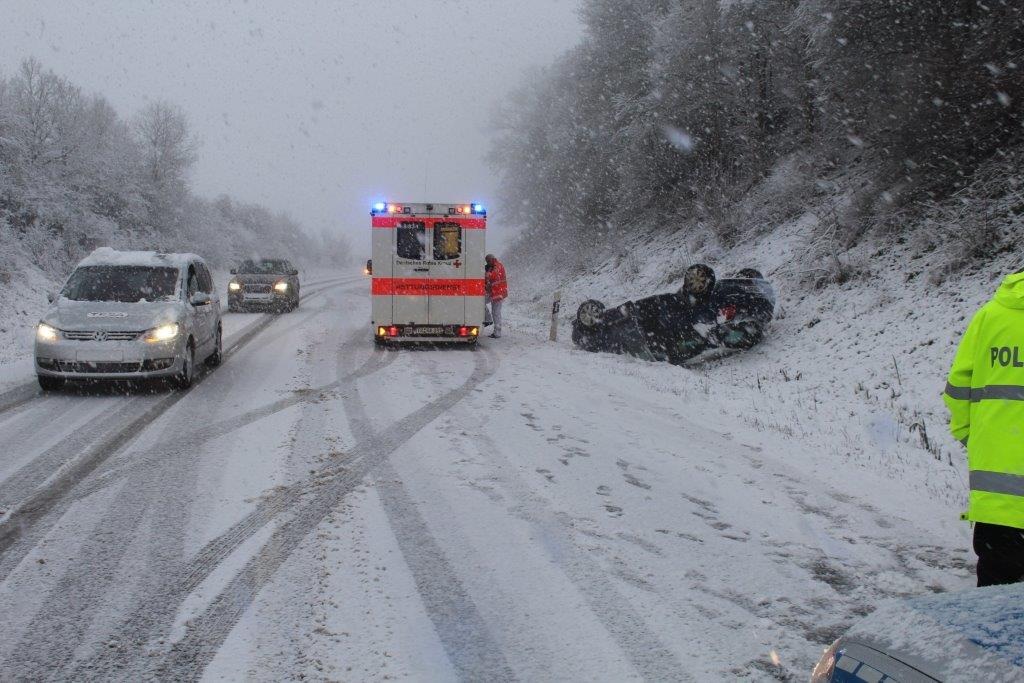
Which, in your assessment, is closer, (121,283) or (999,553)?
(999,553)

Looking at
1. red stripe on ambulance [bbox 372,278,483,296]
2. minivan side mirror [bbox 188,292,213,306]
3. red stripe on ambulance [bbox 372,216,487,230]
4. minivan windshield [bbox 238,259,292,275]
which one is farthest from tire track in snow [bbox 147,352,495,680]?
minivan windshield [bbox 238,259,292,275]

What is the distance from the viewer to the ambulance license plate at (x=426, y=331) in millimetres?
14242

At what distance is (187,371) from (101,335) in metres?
1.14

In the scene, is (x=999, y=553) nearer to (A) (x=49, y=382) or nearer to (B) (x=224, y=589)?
(B) (x=224, y=589)

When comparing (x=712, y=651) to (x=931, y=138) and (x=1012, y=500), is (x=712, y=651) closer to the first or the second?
(x=1012, y=500)

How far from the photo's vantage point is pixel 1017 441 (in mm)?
2570

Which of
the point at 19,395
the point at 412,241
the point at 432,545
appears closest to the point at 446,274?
the point at 412,241

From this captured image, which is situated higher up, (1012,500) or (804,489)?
(1012,500)

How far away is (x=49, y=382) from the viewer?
8.96 meters

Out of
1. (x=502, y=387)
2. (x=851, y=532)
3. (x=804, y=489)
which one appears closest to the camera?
(x=851, y=532)

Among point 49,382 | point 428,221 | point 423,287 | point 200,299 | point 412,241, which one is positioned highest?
point 428,221

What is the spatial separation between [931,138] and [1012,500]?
40.4 feet

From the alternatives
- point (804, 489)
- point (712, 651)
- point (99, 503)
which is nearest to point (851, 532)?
point (804, 489)

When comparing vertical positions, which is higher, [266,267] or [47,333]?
[266,267]
